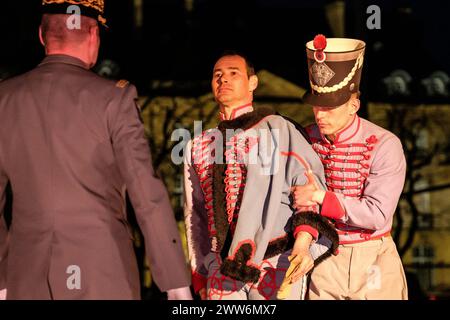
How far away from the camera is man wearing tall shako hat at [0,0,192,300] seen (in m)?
7.66

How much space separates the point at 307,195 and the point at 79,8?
7.55ft

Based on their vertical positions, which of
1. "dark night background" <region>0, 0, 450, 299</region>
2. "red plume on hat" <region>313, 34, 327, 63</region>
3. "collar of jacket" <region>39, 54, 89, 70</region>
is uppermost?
"collar of jacket" <region>39, 54, 89, 70</region>

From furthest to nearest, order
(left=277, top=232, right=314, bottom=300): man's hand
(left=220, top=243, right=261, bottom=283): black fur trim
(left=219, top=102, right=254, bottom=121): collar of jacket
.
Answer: (left=219, top=102, right=254, bottom=121): collar of jacket, (left=220, top=243, right=261, bottom=283): black fur trim, (left=277, top=232, right=314, bottom=300): man's hand

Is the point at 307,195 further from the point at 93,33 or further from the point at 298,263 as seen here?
the point at 93,33

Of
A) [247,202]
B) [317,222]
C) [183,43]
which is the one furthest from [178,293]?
[183,43]

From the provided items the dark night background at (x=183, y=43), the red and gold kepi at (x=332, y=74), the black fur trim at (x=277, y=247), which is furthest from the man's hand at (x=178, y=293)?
the dark night background at (x=183, y=43)

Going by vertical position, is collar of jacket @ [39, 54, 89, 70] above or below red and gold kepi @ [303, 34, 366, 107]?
above

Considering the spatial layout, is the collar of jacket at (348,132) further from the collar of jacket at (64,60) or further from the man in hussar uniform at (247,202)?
the collar of jacket at (64,60)

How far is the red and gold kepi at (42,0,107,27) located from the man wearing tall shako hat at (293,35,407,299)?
6.84 ft

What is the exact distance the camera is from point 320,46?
9422 mm

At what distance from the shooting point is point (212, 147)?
9.59 meters

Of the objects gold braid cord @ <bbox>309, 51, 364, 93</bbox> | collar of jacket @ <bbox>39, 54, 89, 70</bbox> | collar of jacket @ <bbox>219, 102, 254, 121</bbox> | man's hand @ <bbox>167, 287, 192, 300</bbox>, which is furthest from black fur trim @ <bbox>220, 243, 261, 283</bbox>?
collar of jacket @ <bbox>39, 54, 89, 70</bbox>

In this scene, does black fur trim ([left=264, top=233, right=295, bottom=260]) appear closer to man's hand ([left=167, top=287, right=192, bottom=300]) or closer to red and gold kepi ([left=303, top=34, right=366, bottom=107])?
red and gold kepi ([left=303, top=34, right=366, bottom=107])
